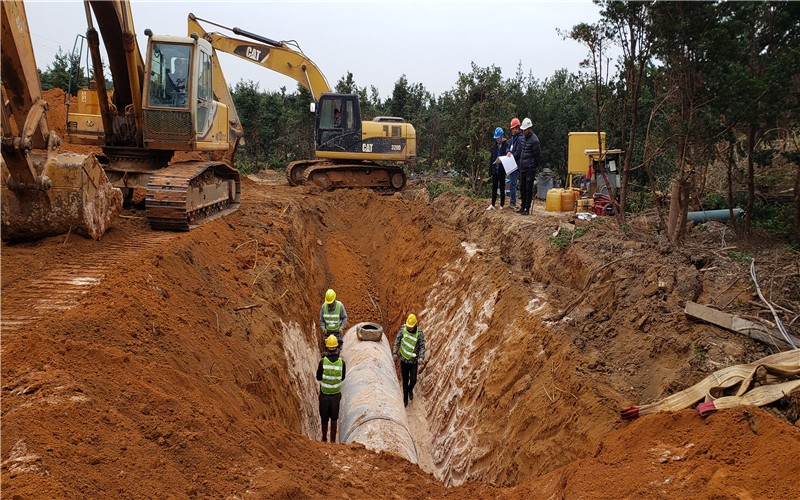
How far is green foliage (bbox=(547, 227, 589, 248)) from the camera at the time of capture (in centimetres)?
973

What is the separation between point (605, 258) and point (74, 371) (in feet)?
24.1

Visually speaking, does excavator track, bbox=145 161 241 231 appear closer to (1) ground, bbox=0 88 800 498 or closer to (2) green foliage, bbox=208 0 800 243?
(1) ground, bbox=0 88 800 498

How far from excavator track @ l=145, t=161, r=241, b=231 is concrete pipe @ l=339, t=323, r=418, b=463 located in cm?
415

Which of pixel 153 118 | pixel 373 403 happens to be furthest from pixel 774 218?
pixel 153 118

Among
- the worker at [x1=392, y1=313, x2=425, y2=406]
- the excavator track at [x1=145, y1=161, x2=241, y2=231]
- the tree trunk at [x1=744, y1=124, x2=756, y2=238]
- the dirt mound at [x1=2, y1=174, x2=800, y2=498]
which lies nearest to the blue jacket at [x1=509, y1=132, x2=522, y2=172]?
the dirt mound at [x1=2, y1=174, x2=800, y2=498]

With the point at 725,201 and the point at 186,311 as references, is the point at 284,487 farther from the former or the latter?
the point at 725,201

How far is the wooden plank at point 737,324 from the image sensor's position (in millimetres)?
5633

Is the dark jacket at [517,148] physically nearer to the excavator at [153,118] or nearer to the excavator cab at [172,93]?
the excavator at [153,118]

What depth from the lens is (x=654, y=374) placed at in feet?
19.7

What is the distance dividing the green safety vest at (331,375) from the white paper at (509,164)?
21.7 feet

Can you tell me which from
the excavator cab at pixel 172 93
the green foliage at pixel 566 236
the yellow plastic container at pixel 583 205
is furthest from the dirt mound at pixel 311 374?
the yellow plastic container at pixel 583 205

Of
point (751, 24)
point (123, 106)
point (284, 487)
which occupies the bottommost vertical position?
point (284, 487)

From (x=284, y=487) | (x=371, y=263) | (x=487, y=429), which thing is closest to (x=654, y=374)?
(x=487, y=429)

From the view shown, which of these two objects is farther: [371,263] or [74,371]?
[371,263]
